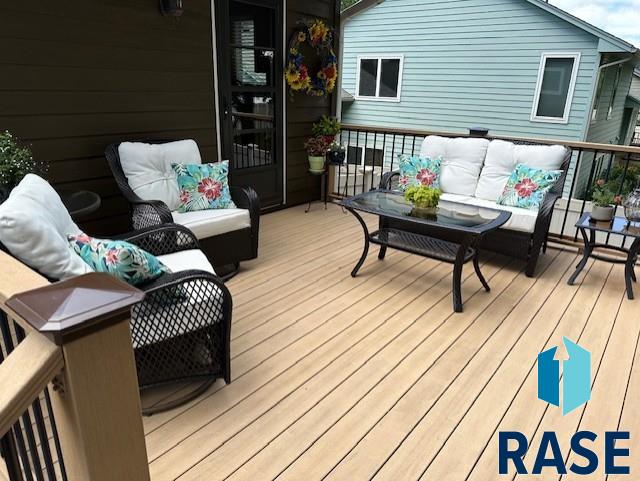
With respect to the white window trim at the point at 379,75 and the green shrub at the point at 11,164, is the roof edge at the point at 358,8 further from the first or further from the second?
the green shrub at the point at 11,164

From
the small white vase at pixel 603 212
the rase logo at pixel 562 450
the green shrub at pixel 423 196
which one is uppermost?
the green shrub at pixel 423 196

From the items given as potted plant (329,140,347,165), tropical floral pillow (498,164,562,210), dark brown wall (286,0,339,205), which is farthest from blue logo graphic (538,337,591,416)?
dark brown wall (286,0,339,205)

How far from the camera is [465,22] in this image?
27.0 ft

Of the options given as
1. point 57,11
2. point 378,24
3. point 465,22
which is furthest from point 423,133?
point 378,24

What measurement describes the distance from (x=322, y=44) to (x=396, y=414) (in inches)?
176

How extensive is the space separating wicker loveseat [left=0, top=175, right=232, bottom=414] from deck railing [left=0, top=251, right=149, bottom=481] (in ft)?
2.26

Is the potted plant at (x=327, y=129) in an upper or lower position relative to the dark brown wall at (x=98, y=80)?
lower

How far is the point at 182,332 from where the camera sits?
202 centimetres

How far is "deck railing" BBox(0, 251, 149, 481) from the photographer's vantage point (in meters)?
0.73

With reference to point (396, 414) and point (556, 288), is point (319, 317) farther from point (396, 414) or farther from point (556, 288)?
point (556, 288)

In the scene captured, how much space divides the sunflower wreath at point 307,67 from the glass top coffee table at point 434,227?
193cm

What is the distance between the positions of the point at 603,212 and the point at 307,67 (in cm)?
352

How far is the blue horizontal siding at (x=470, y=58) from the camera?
7.56 metres

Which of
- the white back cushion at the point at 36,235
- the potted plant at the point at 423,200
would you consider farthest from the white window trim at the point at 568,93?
the white back cushion at the point at 36,235
